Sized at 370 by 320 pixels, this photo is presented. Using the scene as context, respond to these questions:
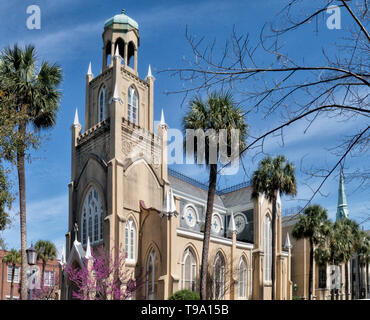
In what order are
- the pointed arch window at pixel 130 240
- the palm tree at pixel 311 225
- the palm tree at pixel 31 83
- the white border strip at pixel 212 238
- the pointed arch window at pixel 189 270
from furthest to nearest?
the palm tree at pixel 311 225
the pointed arch window at pixel 189 270
the white border strip at pixel 212 238
the pointed arch window at pixel 130 240
the palm tree at pixel 31 83

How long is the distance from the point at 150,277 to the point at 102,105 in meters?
16.9

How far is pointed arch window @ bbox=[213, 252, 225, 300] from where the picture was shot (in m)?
41.6

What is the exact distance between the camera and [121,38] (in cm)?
4744

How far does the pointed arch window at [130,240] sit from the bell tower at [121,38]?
50.6 ft

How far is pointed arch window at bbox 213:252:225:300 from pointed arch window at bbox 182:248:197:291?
2274 mm

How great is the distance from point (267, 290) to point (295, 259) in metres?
14.7

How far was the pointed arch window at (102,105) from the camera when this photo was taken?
45.5m

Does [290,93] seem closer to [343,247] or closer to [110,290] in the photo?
[110,290]

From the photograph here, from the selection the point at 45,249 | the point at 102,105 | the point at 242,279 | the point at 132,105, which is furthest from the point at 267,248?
the point at 45,249

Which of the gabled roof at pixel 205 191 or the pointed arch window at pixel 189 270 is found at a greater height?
the gabled roof at pixel 205 191

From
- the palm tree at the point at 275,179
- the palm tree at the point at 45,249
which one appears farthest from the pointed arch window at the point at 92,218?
the palm tree at the point at 45,249

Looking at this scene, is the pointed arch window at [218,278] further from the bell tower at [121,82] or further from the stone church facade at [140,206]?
the bell tower at [121,82]

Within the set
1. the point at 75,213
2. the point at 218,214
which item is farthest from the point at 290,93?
the point at 218,214
